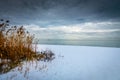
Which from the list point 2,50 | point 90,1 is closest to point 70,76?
point 2,50

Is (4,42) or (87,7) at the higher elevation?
(87,7)

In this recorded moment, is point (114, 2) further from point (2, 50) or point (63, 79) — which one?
point (2, 50)

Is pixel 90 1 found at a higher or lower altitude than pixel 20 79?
higher

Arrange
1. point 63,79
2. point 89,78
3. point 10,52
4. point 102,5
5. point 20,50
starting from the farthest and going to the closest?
1. point 102,5
2. point 20,50
3. point 10,52
4. point 89,78
5. point 63,79

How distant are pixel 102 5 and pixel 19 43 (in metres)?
1.85

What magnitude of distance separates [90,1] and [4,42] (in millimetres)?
1817

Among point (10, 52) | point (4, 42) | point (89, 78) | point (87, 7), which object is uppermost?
point (87, 7)

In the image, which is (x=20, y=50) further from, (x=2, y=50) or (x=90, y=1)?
(x=90, y=1)

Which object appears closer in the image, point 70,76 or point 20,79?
point 20,79

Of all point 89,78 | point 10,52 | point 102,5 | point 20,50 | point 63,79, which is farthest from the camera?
point 102,5

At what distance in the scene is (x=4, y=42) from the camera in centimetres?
285

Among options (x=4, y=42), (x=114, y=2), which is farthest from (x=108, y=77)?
(x=4, y=42)

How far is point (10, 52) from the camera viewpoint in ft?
9.29

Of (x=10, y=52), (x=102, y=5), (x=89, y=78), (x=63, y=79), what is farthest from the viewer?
(x=102, y=5)
